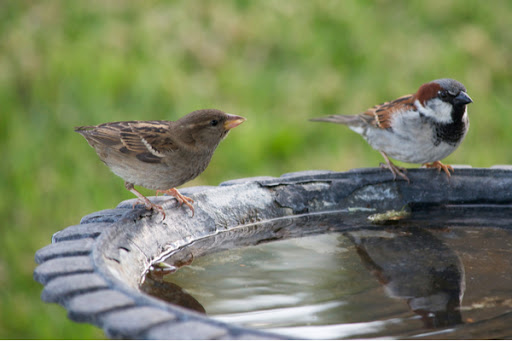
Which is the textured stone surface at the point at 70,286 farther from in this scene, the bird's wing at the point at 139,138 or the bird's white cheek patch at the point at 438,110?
the bird's white cheek patch at the point at 438,110

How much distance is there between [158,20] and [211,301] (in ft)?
16.1

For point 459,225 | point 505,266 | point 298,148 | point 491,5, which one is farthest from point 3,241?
point 491,5

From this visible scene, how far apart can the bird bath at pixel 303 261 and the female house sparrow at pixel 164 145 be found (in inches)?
4.9

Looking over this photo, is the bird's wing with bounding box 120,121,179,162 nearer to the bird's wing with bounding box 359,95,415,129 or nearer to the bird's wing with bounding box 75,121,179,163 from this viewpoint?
the bird's wing with bounding box 75,121,179,163

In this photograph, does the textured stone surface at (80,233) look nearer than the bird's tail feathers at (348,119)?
Yes

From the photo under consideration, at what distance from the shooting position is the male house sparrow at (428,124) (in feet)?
12.1

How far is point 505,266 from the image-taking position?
2488 mm

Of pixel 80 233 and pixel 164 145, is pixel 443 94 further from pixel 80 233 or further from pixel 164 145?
pixel 80 233

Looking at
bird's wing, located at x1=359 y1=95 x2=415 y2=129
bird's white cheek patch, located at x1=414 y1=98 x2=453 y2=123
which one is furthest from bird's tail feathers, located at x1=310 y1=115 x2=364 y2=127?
bird's white cheek patch, located at x1=414 y1=98 x2=453 y2=123

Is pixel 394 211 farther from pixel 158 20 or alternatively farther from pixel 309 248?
pixel 158 20

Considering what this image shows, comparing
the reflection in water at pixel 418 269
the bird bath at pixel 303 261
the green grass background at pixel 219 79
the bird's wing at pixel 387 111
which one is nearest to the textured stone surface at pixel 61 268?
the bird bath at pixel 303 261

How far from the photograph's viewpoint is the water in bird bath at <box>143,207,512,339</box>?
204 centimetres

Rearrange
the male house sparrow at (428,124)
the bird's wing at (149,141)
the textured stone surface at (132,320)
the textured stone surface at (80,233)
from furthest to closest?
1. the male house sparrow at (428,124)
2. the bird's wing at (149,141)
3. the textured stone surface at (80,233)
4. the textured stone surface at (132,320)

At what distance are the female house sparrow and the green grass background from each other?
145 cm
